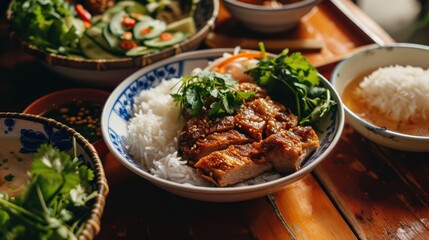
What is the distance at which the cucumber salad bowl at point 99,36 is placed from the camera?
2836 mm

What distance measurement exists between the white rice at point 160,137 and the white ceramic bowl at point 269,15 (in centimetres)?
101

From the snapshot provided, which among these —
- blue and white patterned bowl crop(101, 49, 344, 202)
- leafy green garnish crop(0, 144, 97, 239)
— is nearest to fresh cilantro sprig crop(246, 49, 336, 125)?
blue and white patterned bowl crop(101, 49, 344, 202)

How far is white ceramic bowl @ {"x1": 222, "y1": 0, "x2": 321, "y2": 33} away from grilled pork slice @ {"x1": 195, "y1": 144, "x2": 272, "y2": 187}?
148cm

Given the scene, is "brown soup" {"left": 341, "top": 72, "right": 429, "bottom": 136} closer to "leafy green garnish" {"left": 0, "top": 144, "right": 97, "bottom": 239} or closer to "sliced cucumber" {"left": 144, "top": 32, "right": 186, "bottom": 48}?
"sliced cucumber" {"left": 144, "top": 32, "right": 186, "bottom": 48}

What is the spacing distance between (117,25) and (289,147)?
168 cm

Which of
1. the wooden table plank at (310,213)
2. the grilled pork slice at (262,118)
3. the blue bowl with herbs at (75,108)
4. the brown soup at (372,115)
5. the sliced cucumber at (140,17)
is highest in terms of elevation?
the sliced cucumber at (140,17)

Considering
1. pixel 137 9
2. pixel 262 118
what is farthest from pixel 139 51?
pixel 262 118

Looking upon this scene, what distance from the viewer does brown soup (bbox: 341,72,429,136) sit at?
2545 millimetres

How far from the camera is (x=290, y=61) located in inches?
100.0

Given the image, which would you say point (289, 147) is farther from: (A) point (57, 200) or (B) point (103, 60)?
(B) point (103, 60)

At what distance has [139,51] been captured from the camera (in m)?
2.96

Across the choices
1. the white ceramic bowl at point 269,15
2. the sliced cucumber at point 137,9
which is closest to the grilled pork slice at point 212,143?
the white ceramic bowl at point 269,15

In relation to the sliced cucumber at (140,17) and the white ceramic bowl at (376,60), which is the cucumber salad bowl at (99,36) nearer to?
the sliced cucumber at (140,17)

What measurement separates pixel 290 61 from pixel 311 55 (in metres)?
0.87
